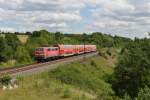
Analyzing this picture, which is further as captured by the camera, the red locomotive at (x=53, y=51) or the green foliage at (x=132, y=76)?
the red locomotive at (x=53, y=51)

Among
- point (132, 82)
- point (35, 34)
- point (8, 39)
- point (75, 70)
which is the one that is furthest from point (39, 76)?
point (35, 34)

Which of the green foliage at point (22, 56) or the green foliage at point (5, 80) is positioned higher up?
the green foliage at point (5, 80)

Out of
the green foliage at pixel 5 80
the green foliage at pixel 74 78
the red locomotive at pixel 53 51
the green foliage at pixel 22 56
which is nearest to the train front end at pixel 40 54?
the red locomotive at pixel 53 51

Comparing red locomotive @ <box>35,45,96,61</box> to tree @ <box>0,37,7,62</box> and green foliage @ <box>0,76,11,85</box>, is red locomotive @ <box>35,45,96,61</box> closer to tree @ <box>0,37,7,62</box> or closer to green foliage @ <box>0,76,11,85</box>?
tree @ <box>0,37,7,62</box>

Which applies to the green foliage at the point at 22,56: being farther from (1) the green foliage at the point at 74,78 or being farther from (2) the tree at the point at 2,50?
(1) the green foliage at the point at 74,78

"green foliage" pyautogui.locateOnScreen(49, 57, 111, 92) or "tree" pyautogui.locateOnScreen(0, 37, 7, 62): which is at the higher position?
"tree" pyautogui.locateOnScreen(0, 37, 7, 62)

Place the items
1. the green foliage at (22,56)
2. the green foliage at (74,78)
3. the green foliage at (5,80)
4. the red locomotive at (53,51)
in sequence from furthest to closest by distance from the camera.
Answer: the green foliage at (22,56) < the red locomotive at (53,51) < the green foliage at (74,78) < the green foliage at (5,80)

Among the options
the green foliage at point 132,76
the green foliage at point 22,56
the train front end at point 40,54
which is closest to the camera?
the green foliage at point 132,76

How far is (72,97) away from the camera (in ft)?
110

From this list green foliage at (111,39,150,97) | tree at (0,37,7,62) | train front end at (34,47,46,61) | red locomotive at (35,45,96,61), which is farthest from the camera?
tree at (0,37,7,62)

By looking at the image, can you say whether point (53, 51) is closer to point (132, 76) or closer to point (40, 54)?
point (40, 54)

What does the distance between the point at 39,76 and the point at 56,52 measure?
33524 mm

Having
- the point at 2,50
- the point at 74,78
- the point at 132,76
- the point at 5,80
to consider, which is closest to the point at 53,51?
the point at 2,50

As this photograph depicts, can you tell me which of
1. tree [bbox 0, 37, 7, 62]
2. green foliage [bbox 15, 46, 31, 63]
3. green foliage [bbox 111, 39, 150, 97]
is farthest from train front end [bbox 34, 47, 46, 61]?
green foliage [bbox 111, 39, 150, 97]
